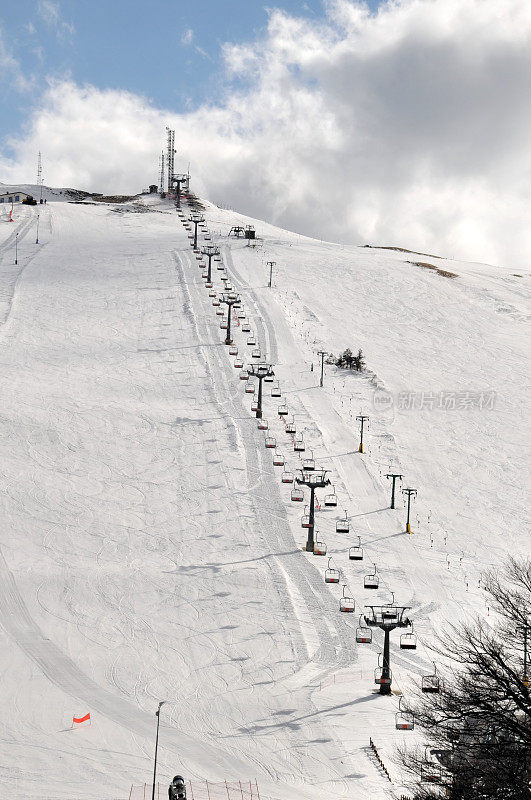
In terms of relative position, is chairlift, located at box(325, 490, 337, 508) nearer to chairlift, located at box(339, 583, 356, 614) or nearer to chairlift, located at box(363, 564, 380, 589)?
chairlift, located at box(363, 564, 380, 589)

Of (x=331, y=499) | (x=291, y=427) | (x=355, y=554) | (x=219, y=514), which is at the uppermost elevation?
(x=291, y=427)

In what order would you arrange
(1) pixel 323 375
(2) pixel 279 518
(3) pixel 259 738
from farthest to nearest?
1. (1) pixel 323 375
2. (2) pixel 279 518
3. (3) pixel 259 738

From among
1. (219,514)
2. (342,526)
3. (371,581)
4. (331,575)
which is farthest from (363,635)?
(219,514)

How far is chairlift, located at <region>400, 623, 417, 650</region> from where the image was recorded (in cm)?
2711

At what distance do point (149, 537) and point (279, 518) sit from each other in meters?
5.66

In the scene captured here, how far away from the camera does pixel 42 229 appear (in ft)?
315

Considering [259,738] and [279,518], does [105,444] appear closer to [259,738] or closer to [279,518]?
[279,518]

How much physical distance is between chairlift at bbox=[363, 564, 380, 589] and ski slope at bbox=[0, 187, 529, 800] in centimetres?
34

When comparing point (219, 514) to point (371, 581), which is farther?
point (219, 514)

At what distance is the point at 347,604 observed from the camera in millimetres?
31688

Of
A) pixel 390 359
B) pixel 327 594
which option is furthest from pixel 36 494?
pixel 390 359

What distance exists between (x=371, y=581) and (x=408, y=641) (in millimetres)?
4724

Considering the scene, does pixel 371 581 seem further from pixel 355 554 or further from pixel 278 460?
pixel 278 460

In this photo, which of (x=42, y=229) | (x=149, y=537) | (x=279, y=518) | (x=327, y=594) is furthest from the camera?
(x=42, y=229)
